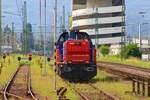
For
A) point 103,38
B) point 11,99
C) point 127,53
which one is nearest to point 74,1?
point 103,38

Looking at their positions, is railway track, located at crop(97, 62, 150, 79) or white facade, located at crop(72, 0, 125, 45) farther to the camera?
white facade, located at crop(72, 0, 125, 45)

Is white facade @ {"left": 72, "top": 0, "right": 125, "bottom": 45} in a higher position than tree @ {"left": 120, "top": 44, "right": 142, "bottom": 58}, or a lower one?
higher

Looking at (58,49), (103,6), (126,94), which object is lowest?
(126,94)

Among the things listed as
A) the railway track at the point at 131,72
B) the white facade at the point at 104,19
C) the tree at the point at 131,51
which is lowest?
the railway track at the point at 131,72

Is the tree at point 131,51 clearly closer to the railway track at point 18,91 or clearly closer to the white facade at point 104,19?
the railway track at point 18,91

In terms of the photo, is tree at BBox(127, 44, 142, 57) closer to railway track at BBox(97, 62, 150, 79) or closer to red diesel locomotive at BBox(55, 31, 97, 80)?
railway track at BBox(97, 62, 150, 79)

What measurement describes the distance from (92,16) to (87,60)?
449 ft

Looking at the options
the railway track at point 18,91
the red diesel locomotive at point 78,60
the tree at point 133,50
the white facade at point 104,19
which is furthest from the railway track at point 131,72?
the white facade at point 104,19

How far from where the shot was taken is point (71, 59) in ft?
109

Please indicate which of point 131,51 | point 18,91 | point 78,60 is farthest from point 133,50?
point 18,91

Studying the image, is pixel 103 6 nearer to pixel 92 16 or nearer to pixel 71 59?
pixel 92 16

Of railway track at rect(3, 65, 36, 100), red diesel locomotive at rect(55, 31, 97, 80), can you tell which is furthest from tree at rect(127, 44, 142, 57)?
railway track at rect(3, 65, 36, 100)

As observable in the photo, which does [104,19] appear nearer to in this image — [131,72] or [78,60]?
[131,72]

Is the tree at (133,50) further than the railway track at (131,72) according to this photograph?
Yes
